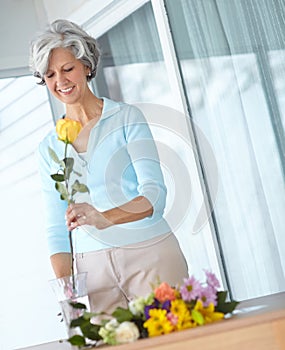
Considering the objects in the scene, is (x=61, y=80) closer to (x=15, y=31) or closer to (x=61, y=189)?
(x=61, y=189)

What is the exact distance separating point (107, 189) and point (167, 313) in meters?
0.85

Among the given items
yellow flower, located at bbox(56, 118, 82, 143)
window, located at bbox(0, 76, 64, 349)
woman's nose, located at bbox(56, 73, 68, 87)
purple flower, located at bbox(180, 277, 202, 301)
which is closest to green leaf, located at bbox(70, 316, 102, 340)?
purple flower, located at bbox(180, 277, 202, 301)

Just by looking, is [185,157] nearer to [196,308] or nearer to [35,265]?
[35,265]

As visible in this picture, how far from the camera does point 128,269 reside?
2.60 metres

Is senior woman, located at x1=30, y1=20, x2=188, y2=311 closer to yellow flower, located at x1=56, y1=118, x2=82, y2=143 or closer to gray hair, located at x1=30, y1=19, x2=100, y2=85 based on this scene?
gray hair, located at x1=30, y1=19, x2=100, y2=85

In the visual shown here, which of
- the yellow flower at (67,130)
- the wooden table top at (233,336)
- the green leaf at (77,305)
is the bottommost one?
the wooden table top at (233,336)

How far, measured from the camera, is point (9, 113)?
507cm

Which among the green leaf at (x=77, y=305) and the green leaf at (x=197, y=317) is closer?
the green leaf at (x=197, y=317)

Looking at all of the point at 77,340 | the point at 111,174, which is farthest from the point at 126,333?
the point at 111,174

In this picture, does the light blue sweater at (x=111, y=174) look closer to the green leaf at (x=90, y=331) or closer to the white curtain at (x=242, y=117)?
the green leaf at (x=90, y=331)

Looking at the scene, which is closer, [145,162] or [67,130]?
[67,130]

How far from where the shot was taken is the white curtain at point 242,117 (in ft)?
12.0

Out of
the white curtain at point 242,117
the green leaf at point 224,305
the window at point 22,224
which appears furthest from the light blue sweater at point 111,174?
the window at point 22,224

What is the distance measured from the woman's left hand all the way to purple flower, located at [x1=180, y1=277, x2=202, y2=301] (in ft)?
1.83
